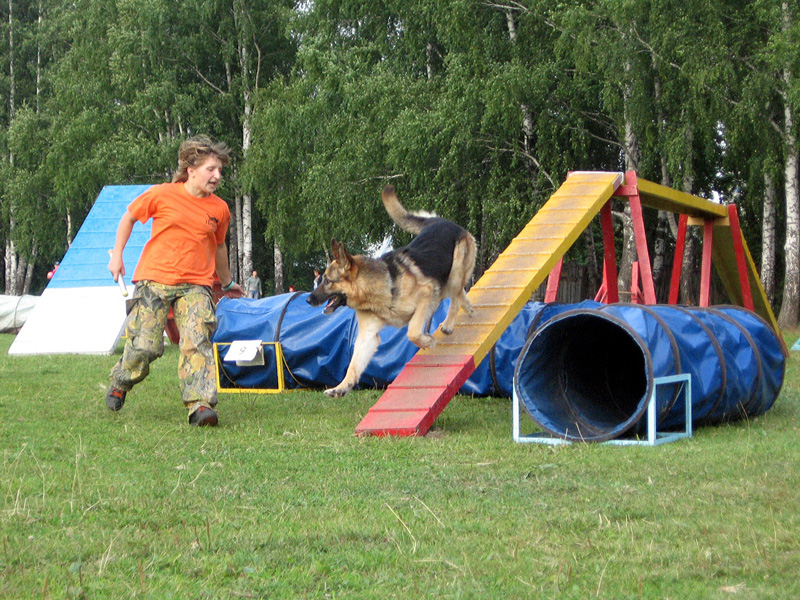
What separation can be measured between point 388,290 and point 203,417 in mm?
1543

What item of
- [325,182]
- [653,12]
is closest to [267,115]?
[325,182]

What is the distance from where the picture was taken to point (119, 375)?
562cm

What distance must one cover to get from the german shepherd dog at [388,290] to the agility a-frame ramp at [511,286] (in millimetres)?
210

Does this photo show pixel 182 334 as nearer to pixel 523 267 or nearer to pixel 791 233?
pixel 523 267

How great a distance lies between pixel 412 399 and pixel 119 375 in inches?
76.3

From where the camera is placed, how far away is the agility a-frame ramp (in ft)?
17.8

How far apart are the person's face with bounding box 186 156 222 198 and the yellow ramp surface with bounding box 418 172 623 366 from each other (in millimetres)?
1899

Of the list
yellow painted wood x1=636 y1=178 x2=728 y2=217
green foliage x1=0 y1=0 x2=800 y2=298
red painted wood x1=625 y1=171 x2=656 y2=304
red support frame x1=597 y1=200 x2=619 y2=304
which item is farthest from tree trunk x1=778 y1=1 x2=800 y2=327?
red painted wood x1=625 y1=171 x2=656 y2=304

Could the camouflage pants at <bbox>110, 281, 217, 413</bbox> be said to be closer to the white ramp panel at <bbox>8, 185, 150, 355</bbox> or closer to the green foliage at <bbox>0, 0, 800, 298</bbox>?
the white ramp panel at <bbox>8, 185, 150, 355</bbox>

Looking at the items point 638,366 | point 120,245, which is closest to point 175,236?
point 120,245

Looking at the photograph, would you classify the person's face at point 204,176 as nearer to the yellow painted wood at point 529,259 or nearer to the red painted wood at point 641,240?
the yellow painted wood at point 529,259

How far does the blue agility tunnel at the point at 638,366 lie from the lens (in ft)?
17.1

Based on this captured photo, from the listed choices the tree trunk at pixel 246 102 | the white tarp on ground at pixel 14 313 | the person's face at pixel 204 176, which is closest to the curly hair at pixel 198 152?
the person's face at pixel 204 176

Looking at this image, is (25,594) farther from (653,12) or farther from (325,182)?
(325,182)
